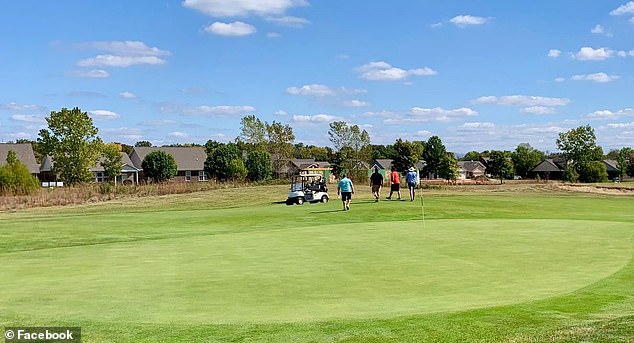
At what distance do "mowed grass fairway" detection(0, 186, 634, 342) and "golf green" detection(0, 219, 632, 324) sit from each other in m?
0.04

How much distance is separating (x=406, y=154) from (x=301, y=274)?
380 ft

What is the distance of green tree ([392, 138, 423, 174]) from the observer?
12669 cm

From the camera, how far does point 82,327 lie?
912 centimetres

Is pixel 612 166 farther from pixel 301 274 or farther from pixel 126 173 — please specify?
pixel 301 274

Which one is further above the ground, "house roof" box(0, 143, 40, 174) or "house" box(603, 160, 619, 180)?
"house roof" box(0, 143, 40, 174)

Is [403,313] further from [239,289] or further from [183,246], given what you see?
[183,246]

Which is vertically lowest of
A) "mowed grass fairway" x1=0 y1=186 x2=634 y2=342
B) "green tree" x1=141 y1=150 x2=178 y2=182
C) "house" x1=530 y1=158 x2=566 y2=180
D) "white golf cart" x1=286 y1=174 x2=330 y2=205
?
"mowed grass fairway" x1=0 y1=186 x2=634 y2=342

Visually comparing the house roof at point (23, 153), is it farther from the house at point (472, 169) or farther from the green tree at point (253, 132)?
the house at point (472, 169)

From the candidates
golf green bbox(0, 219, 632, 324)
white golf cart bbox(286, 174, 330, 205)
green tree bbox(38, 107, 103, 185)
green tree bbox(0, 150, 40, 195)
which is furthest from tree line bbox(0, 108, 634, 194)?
golf green bbox(0, 219, 632, 324)

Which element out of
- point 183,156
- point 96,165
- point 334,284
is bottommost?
point 334,284

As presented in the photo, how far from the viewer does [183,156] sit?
127 meters

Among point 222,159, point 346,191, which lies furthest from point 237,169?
point 346,191

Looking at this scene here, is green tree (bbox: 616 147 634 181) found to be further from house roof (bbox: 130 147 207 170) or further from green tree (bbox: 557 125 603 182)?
house roof (bbox: 130 147 207 170)
